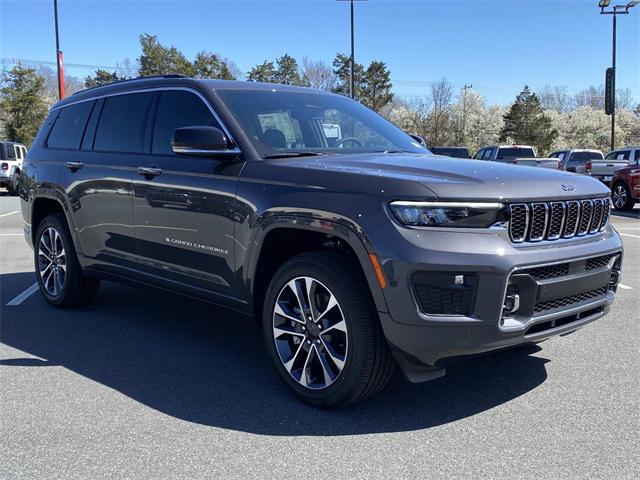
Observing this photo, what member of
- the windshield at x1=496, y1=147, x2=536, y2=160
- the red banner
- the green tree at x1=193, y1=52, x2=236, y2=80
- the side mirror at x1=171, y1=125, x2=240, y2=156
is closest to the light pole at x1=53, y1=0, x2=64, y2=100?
the red banner

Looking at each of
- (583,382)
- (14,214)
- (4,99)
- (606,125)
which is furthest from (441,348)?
(606,125)

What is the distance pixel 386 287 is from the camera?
10.3 ft

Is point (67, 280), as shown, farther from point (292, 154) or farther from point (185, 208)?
point (292, 154)

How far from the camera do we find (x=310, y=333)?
3598mm

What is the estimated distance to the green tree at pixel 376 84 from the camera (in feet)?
175

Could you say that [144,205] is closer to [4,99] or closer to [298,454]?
[298,454]

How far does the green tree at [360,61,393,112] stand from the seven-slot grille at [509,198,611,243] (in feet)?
166

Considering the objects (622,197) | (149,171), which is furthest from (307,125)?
(622,197)

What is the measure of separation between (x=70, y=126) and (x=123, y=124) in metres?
1.05

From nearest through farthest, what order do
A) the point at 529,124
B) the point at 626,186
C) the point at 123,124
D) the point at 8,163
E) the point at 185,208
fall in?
the point at 185,208, the point at 123,124, the point at 626,186, the point at 8,163, the point at 529,124

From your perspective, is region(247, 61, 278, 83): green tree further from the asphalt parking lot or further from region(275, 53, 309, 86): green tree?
the asphalt parking lot

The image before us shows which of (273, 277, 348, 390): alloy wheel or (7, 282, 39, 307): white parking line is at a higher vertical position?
(273, 277, 348, 390): alloy wheel

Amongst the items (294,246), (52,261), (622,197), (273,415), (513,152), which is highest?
(513,152)

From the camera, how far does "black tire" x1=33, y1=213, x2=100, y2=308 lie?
225 inches
